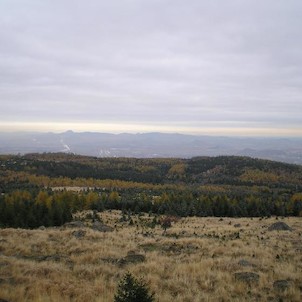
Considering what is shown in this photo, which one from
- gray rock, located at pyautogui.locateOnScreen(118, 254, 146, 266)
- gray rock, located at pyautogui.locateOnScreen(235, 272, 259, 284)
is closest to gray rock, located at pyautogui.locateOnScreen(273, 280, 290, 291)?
gray rock, located at pyautogui.locateOnScreen(235, 272, 259, 284)

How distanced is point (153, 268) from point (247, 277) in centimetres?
431

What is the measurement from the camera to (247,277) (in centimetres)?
1474

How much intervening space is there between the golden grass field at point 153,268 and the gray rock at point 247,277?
0.74ft

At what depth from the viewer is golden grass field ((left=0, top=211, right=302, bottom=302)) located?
12.5m

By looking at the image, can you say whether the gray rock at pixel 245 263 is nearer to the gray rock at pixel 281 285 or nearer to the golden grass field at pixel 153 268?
the golden grass field at pixel 153 268

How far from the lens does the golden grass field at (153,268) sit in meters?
12.5

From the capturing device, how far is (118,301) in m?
9.45

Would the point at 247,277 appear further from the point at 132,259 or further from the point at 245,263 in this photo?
the point at 132,259

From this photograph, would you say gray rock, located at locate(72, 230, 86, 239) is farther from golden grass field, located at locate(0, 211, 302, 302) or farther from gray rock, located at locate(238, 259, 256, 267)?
gray rock, located at locate(238, 259, 256, 267)

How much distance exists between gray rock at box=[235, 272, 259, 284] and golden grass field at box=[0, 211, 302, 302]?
0.23 m

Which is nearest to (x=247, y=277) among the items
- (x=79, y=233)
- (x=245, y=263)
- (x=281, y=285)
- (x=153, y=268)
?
(x=281, y=285)

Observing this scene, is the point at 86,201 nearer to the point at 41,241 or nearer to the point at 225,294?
the point at 41,241

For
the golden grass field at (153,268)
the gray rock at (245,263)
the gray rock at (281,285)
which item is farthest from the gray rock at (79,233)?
the gray rock at (281,285)

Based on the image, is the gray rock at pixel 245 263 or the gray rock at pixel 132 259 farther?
the gray rock at pixel 132 259
